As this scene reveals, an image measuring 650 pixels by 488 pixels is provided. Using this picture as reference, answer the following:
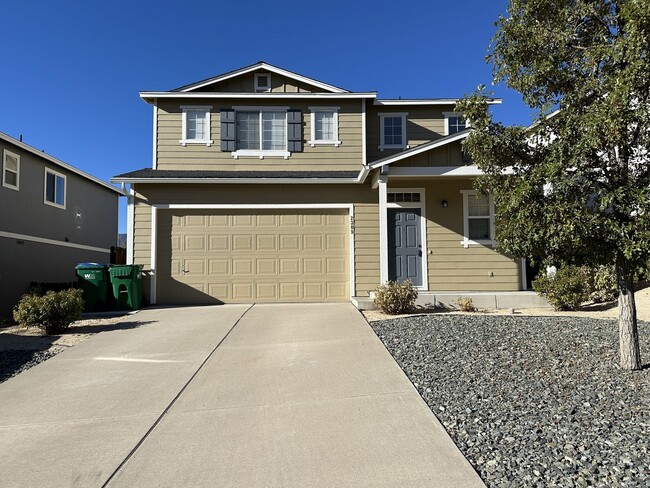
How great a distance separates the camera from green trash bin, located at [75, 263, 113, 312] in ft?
33.7

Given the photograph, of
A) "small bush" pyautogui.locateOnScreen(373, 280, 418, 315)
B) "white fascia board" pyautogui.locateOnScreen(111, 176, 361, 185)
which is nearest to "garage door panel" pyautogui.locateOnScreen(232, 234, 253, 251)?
"white fascia board" pyautogui.locateOnScreen(111, 176, 361, 185)

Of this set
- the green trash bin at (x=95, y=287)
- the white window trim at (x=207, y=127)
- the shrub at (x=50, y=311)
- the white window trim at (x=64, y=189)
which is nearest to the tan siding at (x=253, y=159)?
the white window trim at (x=207, y=127)

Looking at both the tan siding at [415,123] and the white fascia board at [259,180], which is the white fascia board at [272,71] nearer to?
the tan siding at [415,123]

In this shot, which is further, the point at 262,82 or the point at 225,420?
the point at 262,82

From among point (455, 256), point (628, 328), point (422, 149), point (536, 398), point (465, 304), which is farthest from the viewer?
point (455, 256)

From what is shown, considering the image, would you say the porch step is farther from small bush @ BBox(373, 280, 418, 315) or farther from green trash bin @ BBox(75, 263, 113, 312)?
green trash bin @ BBox(75, 263, 113, 312)

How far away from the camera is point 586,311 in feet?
29.1

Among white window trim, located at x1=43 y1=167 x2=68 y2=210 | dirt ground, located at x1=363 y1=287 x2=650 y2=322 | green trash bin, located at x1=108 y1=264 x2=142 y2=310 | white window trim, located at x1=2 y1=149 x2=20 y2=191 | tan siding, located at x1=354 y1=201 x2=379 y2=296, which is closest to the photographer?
dirt ground, located at x1=363 y1=287 x2=650 y2=322

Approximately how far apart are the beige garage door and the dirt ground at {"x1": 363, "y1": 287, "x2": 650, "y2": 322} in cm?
234

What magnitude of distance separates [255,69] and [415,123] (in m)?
4.77

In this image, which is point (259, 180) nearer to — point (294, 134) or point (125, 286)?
point (294, 134)

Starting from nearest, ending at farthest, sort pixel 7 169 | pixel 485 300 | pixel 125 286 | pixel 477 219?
pixel 485 300
pixel 125 286
pixel 477 219
pixel 7 169

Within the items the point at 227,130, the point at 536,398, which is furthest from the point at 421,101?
the point at 536,398

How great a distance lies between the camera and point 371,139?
12695mm
